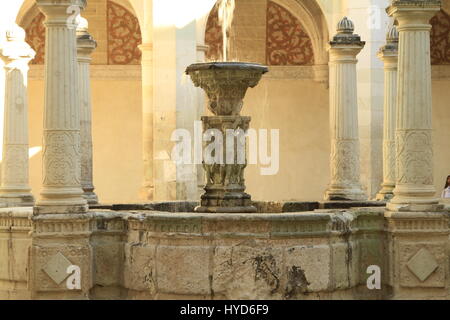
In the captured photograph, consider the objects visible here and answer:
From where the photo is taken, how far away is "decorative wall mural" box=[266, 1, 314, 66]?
796 inches

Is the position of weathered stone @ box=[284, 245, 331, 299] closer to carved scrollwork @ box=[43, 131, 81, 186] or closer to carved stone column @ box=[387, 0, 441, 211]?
carved stone column @ box=[387, 0, 441, 211]

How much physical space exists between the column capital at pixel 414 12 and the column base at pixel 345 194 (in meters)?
3.46

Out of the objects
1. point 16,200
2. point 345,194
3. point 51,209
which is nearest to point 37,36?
point 16,200

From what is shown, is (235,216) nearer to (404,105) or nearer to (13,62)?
(404,105)

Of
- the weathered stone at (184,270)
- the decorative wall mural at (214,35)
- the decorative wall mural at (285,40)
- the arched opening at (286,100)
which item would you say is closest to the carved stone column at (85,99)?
the weathered stone at (184,270)

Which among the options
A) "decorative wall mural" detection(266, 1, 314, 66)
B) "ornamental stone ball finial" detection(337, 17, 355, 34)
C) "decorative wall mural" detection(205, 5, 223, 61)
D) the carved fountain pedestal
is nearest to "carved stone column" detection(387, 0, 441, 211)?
the carved fountain pedestal

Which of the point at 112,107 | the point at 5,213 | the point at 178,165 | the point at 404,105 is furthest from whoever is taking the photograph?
the point at 112,107

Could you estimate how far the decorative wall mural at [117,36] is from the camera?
19.9 meters

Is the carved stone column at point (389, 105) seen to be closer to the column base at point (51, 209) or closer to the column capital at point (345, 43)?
the column capital at point (345, 43)

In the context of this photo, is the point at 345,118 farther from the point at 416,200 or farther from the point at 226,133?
the point at 416,200

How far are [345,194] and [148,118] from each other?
5149 mm
